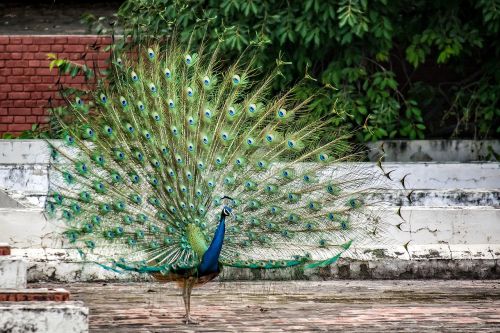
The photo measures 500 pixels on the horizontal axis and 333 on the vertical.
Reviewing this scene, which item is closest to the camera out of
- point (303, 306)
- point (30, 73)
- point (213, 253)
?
point (213, 253)

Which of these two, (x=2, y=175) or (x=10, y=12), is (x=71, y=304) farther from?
(x=10, y=12)

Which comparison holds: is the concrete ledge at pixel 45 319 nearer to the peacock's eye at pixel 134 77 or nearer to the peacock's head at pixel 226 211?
the peacock's head at pixel 226 211

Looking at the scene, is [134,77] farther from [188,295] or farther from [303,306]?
[303,306]

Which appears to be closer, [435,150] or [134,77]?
[134,77]

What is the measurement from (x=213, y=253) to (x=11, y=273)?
1.54 metres

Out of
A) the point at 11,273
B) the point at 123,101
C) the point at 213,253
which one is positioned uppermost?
the point at 123,101

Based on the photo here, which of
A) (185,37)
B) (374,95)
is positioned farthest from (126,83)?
(374,95)

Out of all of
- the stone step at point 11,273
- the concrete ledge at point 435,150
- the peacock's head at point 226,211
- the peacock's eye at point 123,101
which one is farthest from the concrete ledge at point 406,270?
the concrete ledge at point 435,150

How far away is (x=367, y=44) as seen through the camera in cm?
1959

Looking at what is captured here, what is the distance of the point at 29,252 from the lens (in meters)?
13.2

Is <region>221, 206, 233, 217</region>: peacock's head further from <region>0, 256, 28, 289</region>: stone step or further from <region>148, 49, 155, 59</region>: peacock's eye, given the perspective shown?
<region>148, 49, 155, 59</region>: peacock's eye

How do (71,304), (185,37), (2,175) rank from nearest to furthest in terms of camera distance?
(71,304), (2,175), (185,37)

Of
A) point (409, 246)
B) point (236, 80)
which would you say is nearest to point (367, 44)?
point (409, 246)

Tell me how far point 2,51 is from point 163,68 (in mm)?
9388
